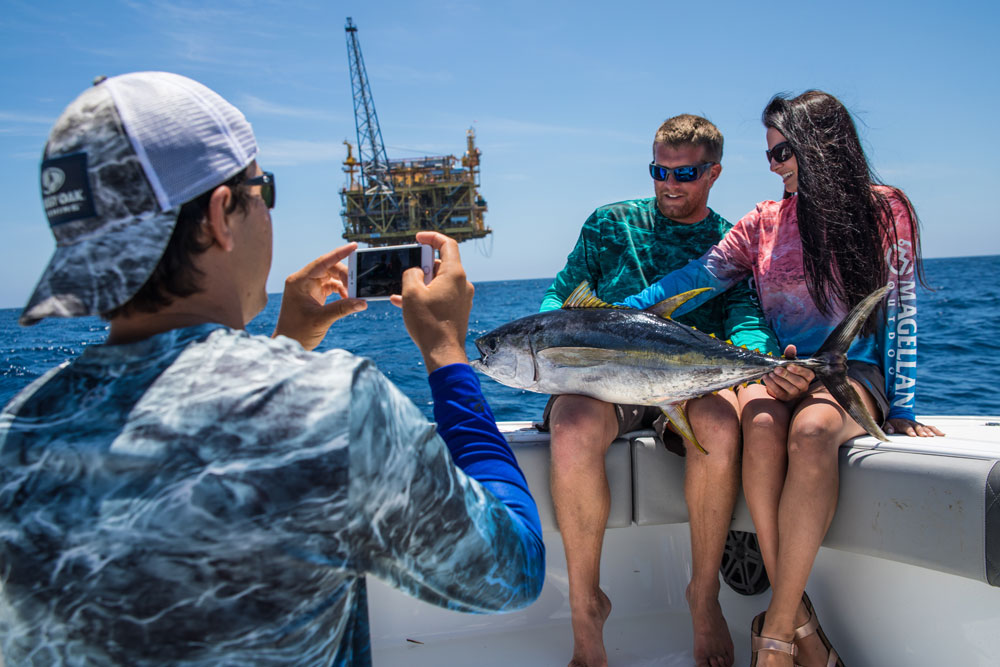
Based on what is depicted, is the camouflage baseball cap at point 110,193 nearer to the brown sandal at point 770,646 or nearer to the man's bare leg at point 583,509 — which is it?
the man's bare leg at point 583,509

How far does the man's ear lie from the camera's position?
0.85m

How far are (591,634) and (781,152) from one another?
175 centimetres

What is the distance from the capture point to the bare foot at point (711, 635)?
2.21 m

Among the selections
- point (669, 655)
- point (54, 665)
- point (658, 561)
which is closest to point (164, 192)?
point (54, 665)

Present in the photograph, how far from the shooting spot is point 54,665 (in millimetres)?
784

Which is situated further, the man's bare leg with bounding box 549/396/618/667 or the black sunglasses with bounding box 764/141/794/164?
the black sunglasses with bounding box 764/141/794/164

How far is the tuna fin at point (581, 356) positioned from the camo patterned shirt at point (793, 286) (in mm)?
434

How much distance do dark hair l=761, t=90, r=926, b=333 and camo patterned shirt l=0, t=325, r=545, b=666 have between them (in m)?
1.93

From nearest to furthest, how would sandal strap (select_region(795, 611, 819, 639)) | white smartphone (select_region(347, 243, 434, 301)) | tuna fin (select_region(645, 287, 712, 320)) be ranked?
white smartphone (select_region(347, 243, 434, 301)), sandal strap (select_region(795, 611, 819, 639)), tuna fin (select_region(645, 287, 712, 320))

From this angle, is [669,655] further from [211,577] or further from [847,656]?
[211,577]

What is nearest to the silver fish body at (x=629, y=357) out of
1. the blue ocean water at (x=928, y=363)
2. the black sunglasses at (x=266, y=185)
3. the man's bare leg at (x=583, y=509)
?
the man's bare leg at (x=583, y=509)

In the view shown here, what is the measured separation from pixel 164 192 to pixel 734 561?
94.8 inches

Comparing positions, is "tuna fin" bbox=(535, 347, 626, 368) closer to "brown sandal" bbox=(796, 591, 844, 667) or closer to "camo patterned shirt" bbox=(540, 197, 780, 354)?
"camo patterned shirt" bbox=(540, 197, 780, 354)

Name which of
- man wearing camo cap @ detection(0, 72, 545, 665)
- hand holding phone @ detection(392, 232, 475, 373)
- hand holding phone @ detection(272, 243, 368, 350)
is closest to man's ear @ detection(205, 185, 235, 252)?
man wearing camo cap @ detection(0, 72, 545, 665)
